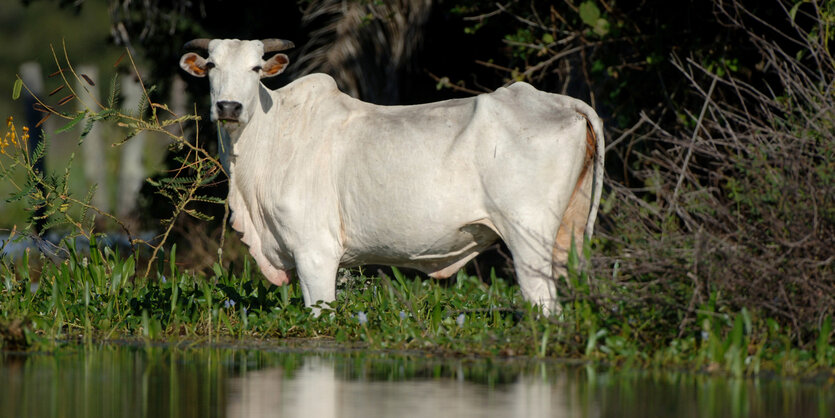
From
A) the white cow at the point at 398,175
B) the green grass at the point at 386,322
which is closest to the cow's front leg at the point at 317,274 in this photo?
the white cow at the point at 398,175

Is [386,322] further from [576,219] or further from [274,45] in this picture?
[274,45]

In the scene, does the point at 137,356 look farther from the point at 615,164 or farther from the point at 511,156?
the point at 615,164

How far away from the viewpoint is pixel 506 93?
7.76 meters

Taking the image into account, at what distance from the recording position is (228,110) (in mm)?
7742

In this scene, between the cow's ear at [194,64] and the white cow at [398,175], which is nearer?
the white cow at [398,175]

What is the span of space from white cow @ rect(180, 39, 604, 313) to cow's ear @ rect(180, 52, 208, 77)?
12 mm

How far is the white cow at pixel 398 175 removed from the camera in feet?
24.4

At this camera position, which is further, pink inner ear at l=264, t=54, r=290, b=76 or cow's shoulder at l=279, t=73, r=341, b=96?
cow's shoulder at l=279, t=73, r=341, b=96

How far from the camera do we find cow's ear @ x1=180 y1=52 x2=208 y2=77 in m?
8.12

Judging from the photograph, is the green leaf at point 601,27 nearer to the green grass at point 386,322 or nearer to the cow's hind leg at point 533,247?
the green grass at point 386,322

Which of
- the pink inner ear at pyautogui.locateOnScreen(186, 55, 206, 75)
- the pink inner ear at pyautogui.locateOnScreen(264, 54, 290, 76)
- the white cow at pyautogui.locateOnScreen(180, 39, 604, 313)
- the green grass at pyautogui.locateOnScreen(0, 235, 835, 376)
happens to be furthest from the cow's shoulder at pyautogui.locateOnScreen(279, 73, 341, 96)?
the green grass at pyautogui.locateOnScreen(0, 235, 835, 376)

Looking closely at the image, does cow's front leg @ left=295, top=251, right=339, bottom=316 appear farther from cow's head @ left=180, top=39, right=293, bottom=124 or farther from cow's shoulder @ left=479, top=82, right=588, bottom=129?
cow's shoulder @ left=479, top=82, right=588, bottom=129

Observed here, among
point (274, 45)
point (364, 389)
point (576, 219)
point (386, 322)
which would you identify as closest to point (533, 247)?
point (576, 219)

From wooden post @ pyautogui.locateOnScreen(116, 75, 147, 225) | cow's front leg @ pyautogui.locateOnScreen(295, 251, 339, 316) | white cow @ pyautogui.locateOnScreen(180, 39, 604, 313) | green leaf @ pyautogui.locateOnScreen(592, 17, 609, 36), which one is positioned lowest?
cow's front leg @ pyautogui.locateOnScreen(295, 251, 339, 316)
